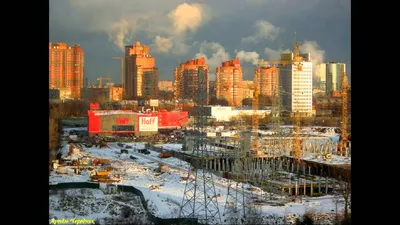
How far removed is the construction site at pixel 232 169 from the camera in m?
3.37

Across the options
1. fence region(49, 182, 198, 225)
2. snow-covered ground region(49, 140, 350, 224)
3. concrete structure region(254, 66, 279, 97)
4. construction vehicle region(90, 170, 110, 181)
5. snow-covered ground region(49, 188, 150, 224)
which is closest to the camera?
snow-covered ground region(49, 188, 150, 224)

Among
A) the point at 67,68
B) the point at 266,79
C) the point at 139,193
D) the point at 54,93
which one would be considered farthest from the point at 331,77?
the point at 54,93

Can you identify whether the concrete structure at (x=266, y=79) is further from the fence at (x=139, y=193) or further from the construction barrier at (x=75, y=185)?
the construction barrier at (x=75, y=185)

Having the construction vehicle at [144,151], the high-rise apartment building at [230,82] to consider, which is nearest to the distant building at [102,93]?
the construction vehicle at [144,151]

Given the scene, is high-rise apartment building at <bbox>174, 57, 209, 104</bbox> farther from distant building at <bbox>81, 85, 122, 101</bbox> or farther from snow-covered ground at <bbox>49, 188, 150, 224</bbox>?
snow-covered ground at <bbox>49, 188, 150, 224</bbox>

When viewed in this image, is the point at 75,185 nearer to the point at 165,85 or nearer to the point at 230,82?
the point at 165,85

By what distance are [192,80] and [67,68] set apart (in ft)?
3.45

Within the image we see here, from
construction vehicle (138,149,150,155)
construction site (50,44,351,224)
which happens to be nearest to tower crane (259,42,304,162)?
construction site (50,44,351,224)

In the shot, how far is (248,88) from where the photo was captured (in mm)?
4410

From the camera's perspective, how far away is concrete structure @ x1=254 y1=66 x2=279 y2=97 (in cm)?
445

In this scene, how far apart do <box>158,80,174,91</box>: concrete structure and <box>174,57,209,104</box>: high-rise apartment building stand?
0.15 feet

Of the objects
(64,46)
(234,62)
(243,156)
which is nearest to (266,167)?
(243,156)
